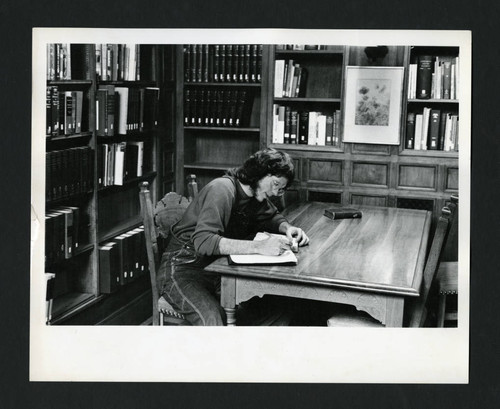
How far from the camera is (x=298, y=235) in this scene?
10.8ft

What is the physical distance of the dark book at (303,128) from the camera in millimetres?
4852

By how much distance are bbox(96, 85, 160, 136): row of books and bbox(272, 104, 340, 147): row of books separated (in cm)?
105

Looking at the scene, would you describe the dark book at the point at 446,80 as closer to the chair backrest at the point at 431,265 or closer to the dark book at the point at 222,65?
the dark book at the point at 222,65

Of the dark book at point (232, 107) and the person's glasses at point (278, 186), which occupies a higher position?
the dark book at point (232, 107)

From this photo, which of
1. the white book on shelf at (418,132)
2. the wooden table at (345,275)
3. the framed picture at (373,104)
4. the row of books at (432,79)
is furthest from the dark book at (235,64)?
the wooden table at (345,275)

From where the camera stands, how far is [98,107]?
141 inches

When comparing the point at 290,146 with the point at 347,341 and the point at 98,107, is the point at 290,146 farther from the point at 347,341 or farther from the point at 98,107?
the point at 347,341

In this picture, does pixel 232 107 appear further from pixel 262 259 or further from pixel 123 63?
pixel 262 259

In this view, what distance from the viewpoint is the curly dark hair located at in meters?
3.20

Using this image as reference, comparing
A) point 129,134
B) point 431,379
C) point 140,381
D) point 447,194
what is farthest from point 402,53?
point 140,381

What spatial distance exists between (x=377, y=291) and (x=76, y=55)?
2.16m

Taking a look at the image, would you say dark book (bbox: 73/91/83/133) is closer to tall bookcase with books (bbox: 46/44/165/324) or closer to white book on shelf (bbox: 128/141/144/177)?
tall bookcase with books (bbox: 46/44/165/324)

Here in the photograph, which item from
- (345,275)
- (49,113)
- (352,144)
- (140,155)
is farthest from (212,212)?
(352,144)

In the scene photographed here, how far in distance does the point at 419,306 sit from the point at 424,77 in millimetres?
2108
